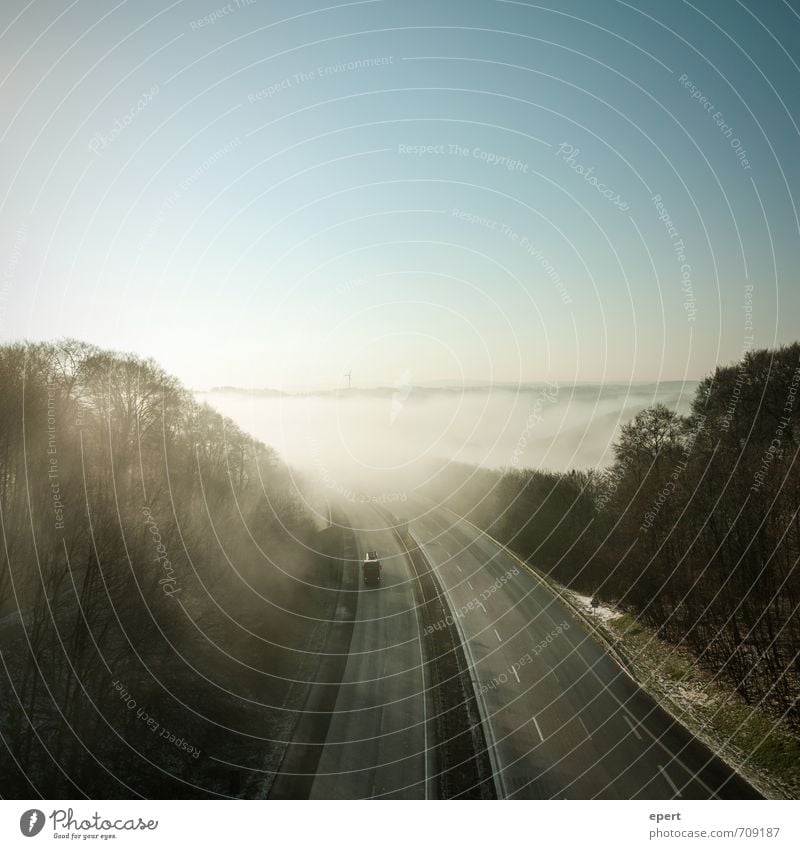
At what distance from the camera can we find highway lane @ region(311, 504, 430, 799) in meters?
17.8

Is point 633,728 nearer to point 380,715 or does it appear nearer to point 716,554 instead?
point 716,554

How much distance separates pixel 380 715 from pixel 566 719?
7.19 m

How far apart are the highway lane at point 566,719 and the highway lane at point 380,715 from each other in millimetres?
2821

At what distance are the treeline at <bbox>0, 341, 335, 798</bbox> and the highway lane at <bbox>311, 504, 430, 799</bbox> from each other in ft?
8.12

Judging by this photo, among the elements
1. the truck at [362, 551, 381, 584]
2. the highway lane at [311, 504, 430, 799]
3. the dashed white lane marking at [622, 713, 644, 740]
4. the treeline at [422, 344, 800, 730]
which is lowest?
the highway lane at [311, 504, 430, 799]

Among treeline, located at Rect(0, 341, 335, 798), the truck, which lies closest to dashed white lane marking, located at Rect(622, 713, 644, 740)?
treeline, located at Rect(0, 341, 335, 798)

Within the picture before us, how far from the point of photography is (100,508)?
54.4ft

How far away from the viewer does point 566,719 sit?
2098 cm

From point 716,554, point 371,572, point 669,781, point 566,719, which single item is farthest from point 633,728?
point 371,572

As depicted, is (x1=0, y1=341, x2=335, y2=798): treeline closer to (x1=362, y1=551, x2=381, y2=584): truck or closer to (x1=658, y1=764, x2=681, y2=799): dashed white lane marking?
(x1=362, y1=551, x2=381, y2=584): truck

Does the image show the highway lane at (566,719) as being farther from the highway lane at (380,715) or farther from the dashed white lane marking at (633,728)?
the highway lane at (380,715)
